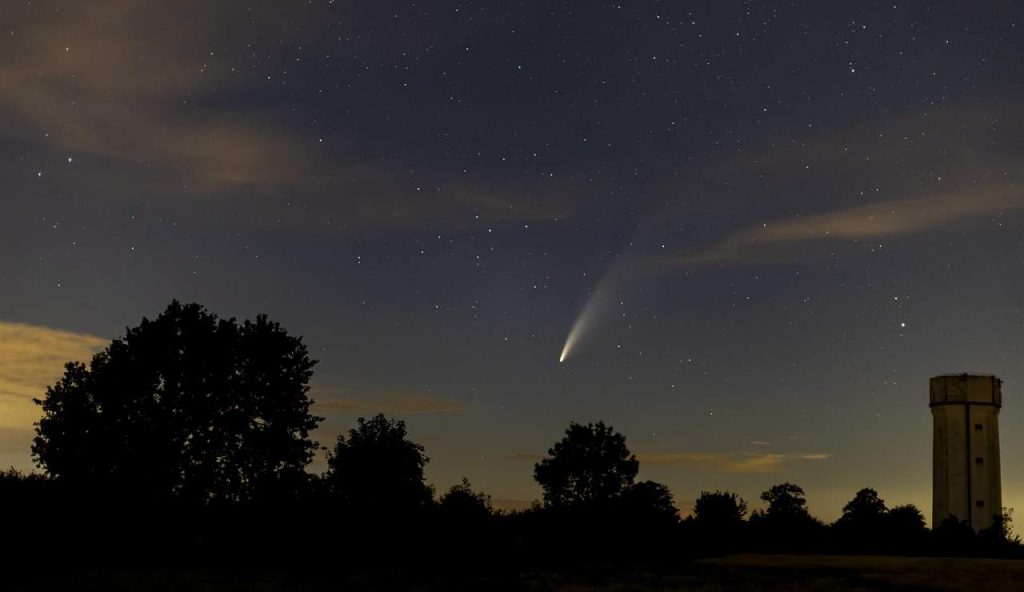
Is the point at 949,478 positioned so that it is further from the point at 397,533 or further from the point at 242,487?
the point at 242,487

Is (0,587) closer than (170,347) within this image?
Yes

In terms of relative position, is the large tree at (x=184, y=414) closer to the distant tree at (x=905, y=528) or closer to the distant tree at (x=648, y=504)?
the distant tree at (x=648, y=504)

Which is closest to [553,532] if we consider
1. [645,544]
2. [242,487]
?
[645,544]

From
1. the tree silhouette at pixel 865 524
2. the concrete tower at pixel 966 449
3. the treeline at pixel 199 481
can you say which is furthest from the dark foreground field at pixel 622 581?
the concrete tower at pixel 966 449

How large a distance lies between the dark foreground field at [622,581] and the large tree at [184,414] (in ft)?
39.7

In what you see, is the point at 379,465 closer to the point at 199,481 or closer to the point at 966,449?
the point at 199,481

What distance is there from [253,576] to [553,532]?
45764 mm

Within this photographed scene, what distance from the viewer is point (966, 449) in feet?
380

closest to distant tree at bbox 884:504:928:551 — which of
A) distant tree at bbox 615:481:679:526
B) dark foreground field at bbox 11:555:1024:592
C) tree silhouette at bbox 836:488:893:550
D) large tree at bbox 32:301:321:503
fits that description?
tree silhouette at bbox 836:488:893:550

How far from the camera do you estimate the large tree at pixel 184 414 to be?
5653cm

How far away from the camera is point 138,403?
190 feet

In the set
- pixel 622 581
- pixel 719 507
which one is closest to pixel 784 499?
pixel 719 507

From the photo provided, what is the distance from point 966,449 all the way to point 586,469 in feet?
144

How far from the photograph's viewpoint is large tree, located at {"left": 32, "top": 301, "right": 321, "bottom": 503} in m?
56.5
